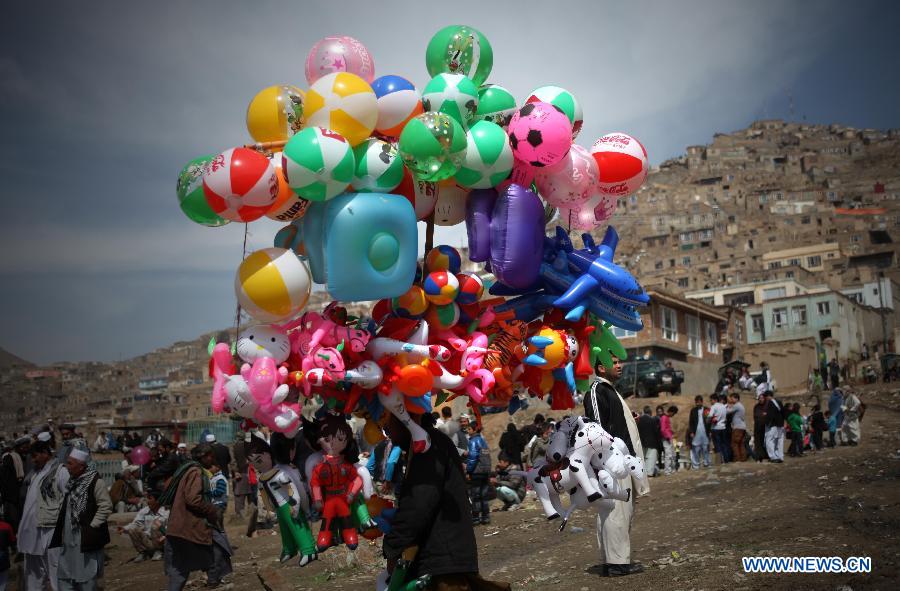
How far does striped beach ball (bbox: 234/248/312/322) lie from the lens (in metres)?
5.15

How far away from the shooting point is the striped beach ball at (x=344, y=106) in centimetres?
535

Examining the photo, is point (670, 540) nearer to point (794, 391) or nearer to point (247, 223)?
point (247, 223)

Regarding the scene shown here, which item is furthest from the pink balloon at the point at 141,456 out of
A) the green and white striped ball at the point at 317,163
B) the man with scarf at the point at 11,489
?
the green and white striped ball at the point at 317,163

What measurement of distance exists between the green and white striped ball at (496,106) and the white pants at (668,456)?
1301 centimetres

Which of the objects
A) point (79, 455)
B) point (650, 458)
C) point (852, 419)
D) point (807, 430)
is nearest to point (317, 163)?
point (79, 455)

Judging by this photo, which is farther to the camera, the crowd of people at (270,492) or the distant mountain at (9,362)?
the distant mountain at (9,362)

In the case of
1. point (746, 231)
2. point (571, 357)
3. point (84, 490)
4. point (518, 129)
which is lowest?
point (84, 490)

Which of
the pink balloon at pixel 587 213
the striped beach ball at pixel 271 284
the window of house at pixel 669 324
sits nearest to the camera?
the striped beach ball at pixel 271 284

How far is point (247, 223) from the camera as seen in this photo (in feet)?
18.1

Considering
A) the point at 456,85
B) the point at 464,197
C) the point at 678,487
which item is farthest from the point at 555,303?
the point at 678,487

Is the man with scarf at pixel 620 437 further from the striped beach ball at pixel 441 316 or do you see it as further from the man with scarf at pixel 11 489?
the man with scarf at pixel 11 489

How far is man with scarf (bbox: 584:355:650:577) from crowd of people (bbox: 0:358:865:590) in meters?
0.01

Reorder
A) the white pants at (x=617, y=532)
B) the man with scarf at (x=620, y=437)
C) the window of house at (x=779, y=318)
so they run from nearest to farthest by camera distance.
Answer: the man with scarf at (x=620, y=437) < the white pants at (x=617, y=532) < the window of house at (x=779, y=318)

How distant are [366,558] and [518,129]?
7.12 m
